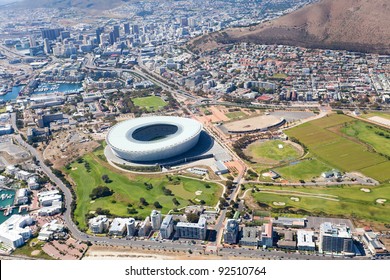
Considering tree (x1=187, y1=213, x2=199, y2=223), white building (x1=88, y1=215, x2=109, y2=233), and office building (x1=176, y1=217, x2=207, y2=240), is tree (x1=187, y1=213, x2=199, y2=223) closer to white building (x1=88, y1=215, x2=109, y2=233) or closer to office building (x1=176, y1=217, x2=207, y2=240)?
office building (x1=176, y1=217, x2=207, y2=240)

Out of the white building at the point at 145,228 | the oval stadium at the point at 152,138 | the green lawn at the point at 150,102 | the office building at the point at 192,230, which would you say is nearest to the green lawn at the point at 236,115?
the oval stadium at the point at 152,138

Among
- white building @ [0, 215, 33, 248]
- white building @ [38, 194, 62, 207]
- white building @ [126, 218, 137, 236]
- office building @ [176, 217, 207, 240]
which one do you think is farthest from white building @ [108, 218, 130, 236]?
white building @ [38, 194, 62, 207]

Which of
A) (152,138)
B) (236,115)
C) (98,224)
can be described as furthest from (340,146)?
(98,224)

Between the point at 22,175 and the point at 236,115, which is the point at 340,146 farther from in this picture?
the point at 22,175

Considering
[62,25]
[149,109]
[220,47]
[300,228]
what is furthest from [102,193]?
[62,25]

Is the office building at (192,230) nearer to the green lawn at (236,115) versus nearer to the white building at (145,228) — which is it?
the white building at (145,228)

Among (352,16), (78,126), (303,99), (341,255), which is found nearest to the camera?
(341,255)

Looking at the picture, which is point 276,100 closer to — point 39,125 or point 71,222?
point 39,125
